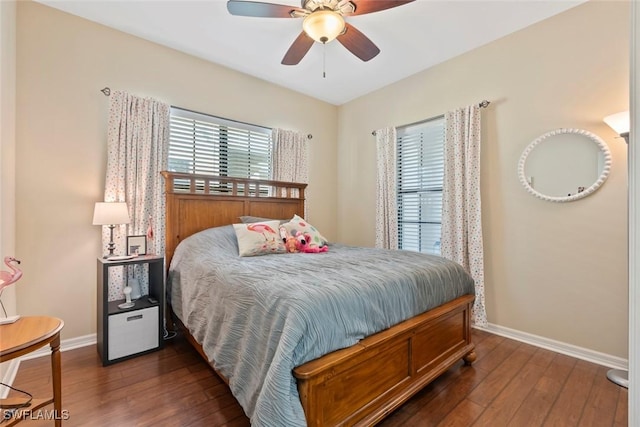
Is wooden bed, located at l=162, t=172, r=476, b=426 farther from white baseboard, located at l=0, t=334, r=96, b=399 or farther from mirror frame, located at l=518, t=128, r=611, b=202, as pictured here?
mirror frame, located at l=518, t=128, r=611, b=202

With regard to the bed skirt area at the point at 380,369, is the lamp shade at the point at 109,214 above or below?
above

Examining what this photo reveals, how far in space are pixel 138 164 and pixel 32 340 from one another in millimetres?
1882

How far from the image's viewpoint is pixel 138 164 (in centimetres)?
278

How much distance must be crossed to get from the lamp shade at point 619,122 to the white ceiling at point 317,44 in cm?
112

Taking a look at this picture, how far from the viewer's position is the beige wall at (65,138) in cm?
236

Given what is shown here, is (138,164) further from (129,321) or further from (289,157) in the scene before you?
(289,157)

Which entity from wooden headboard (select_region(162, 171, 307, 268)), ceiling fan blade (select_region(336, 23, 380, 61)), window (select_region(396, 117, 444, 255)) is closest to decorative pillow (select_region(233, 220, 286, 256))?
wooden headboard (select_region(162, 171, 307, 268))

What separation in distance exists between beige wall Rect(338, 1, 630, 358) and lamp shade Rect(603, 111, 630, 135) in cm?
23

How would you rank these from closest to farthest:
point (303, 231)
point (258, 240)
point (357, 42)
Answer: point (357, 42) → point (258, 240) → point (303, 231)

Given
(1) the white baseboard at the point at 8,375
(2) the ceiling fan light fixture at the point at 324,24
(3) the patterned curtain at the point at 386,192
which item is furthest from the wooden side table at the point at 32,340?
(3) the patterned curtain at the point at 386,192

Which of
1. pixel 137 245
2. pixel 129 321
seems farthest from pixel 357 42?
pixel 129 321

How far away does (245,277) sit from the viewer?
1740 millimetres

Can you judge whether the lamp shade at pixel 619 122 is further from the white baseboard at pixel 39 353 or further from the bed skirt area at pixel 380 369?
the white baseboard at pixel 39 353

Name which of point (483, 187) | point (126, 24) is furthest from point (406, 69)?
point (126, 24)
